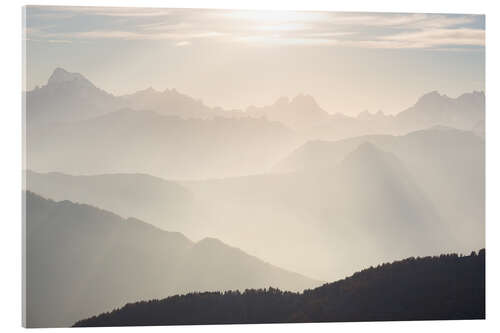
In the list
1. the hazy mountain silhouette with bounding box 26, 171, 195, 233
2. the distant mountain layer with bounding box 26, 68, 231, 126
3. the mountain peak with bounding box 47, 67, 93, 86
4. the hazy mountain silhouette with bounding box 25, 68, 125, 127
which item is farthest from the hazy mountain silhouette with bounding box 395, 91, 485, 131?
the mountain peak with bounding box 47, 67, 93, 86

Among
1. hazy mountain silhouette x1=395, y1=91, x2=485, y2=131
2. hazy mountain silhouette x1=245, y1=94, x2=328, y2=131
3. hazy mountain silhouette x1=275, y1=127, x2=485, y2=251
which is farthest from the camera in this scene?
hazy mountain silhouette x1=395, y1=91, x2=485, y2=131

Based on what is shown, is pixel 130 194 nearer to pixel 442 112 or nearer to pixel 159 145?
pixel 159 145

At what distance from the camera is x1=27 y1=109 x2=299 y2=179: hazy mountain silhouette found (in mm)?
8820

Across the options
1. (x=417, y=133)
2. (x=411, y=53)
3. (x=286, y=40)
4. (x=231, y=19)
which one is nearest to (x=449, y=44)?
(x=411, y=53)

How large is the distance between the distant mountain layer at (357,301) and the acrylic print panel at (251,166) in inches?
0.6

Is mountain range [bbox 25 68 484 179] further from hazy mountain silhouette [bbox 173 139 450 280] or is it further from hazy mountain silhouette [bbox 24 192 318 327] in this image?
hazy mountain silhouette [bbox 24 192 318 327]

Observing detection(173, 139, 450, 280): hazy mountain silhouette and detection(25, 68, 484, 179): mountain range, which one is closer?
detection(25, 68, 484, 179): mountain range

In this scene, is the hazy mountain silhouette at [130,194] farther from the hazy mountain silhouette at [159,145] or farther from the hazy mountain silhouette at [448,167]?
the hazy mountain silhouette at [448,167]

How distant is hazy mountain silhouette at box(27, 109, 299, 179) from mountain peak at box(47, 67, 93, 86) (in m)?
0.42

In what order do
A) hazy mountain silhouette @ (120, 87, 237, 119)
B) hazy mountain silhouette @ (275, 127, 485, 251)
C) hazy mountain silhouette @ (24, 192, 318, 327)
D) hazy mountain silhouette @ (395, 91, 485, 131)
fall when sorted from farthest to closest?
hazy mountain silhouette @ (395, 91, 485, 131), hazy mountain silhouette @ (275, 127, 485, 251), hazy mountain silhouette @ (120, 87, 237, 119), hazy mountain silhouette @ (24, 192, 318, 327)

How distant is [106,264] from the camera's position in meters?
8.80

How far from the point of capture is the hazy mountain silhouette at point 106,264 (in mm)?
8672

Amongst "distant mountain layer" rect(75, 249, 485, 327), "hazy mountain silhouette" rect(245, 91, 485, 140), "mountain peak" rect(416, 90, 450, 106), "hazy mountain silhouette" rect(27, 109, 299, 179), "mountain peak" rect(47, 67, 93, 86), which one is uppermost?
"mountain peak" rect(47, 67, 93, 86)

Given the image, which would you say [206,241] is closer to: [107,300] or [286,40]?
[107,300]
